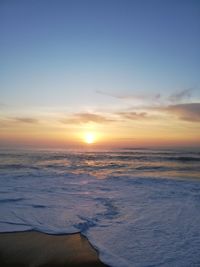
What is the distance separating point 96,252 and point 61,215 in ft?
8.55

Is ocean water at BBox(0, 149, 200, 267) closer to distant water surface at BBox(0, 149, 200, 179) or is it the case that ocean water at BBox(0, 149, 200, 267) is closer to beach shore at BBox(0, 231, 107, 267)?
beach shore at BBox(0, 231, 107, 267)

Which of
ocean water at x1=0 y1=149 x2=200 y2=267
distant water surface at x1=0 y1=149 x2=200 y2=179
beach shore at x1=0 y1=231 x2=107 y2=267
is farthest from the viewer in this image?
distant water surface at x1=0 y1=149 x2=200 y2=179

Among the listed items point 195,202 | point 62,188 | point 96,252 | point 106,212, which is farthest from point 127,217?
point 62,188

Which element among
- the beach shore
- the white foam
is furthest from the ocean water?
the beach shore

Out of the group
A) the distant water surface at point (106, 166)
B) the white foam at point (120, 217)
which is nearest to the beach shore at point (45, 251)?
the white foam at point (120, 217)

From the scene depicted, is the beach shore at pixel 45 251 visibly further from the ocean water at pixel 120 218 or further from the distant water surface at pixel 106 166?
the distant water surface at pixel 106 166

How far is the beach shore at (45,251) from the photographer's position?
4.35 metres

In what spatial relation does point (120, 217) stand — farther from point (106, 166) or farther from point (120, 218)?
point (106, 166)

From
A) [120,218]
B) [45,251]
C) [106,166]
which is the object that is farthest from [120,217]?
Answer: [106,166]

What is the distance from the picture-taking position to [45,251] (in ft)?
15.6

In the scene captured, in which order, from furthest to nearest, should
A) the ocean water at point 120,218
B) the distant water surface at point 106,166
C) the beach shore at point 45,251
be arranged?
the distant water surface at point 106,166
the ocean water at point 120,218
the beach shore at point 45,251

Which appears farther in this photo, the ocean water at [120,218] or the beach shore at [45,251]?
the ocean water at [120,218]

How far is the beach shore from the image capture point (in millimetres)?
4348

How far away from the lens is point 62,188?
11.4m
